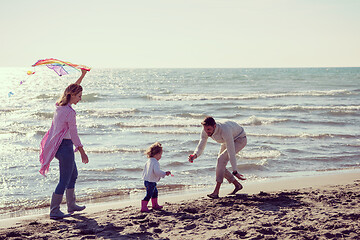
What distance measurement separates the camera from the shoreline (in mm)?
6066

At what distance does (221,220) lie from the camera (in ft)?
16.6

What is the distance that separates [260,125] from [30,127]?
973cm

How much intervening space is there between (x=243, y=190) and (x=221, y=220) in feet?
7.71

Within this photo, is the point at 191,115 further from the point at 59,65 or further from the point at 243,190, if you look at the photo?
the point at 59,65

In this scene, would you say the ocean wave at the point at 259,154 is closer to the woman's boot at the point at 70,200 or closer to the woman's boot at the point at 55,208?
the woman's boot at the point at 70,200

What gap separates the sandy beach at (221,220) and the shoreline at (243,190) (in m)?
0.05

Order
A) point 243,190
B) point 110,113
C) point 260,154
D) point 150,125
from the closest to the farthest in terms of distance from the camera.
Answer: point 243,190, point 260,154, point 150,125, point 110,113

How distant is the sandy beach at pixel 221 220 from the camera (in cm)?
460

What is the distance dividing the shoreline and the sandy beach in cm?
5

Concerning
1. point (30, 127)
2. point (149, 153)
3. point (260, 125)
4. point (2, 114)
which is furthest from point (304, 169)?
point (2, 114)

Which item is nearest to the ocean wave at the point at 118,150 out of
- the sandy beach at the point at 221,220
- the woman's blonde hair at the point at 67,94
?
the sandy beach at the point at 221,220

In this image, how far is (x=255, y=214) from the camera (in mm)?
5242

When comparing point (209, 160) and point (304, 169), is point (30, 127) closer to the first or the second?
point (209, 160)

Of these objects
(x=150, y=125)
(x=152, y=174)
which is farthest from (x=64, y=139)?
(x=150, y=125)
